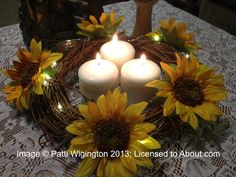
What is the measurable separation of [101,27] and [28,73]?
0.75 feet

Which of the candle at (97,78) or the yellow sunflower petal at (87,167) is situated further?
the candle at (97,78)

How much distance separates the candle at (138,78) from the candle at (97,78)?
0.09 ft

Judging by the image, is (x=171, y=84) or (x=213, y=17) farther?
(x=213, y=17)

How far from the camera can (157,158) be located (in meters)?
0.55

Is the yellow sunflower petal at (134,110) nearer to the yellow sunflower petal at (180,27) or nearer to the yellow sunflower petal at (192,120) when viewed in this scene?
the yellow sunflower petal at (192,120)

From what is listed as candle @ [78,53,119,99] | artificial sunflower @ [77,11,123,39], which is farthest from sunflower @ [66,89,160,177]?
artificial sunflower @ [77,11,123,39]

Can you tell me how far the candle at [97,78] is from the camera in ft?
1.97

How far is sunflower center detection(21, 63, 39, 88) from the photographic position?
59 centimetres

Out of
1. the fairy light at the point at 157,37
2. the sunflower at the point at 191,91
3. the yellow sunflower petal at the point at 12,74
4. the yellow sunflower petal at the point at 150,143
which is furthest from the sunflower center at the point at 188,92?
the yellow sunflower petal at the point at 12,74

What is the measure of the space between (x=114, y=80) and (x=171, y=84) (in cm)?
13

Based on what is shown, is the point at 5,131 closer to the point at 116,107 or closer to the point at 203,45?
the point at 116,107

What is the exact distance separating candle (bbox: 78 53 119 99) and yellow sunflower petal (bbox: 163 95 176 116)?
0.14m

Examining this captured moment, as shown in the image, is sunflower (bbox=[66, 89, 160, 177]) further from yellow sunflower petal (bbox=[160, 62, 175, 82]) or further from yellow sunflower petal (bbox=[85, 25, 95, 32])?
yellow sunflower petal (bbox=[85, 25, 95, 32])

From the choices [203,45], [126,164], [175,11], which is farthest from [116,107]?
[175,11]
